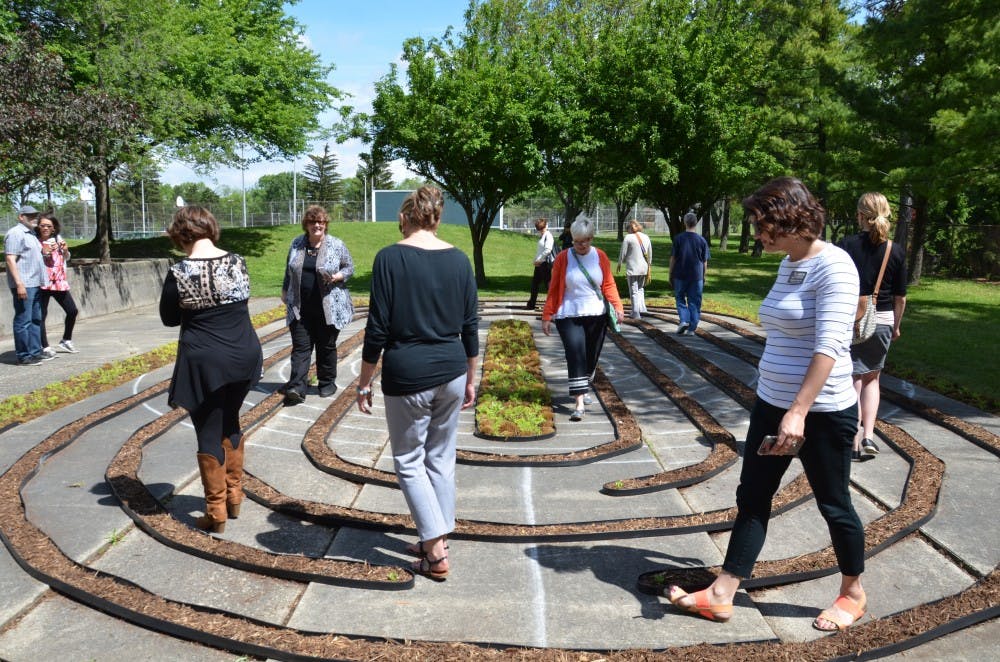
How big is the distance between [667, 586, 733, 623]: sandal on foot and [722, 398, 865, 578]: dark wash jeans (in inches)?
6.3

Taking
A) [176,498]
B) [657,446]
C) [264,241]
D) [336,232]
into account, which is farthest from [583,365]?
[336,232]

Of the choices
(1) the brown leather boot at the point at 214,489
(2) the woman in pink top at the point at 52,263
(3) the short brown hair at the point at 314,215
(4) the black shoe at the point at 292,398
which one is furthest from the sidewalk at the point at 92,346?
(1) the brown leather boot at the point at 214,489

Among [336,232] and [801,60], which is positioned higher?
[801,60]

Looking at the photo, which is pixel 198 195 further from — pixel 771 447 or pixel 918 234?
pixel 771 447

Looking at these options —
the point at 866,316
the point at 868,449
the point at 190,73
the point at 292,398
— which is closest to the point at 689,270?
the point at 868,449

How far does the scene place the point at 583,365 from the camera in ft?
22.3

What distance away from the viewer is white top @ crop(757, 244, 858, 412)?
117 inches

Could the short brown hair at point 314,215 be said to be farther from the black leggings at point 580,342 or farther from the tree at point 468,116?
the tree at point 468,116

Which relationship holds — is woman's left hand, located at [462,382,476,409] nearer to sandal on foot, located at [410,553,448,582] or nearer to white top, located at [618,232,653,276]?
sandal on foot, located at [410,553,448,582]

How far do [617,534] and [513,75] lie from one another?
57.7 feet

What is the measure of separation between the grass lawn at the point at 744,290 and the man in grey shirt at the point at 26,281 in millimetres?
9786

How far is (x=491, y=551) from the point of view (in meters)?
4.07

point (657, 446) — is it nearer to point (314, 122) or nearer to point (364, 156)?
point (364, 156)

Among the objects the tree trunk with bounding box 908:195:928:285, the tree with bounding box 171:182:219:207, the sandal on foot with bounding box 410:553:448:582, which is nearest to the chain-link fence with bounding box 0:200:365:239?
the tree with bounding box 171:182:219:207
